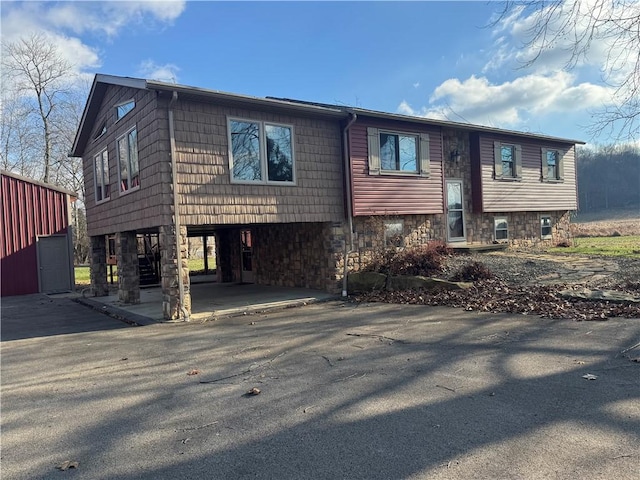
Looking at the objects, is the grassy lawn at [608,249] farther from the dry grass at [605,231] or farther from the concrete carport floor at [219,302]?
the concrete carport floor at [219,302]

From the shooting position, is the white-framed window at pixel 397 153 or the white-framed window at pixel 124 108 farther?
the white-framed window at pixel 397 153

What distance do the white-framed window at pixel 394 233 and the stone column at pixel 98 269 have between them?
914 centimetres

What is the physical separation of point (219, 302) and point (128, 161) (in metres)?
4.06

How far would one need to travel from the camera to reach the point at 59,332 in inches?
339

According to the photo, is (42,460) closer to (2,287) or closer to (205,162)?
(205,162)

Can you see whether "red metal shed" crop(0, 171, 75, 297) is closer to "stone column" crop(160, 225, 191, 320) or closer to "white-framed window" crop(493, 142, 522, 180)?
"stone column" crop(160, 225, 191, 320)

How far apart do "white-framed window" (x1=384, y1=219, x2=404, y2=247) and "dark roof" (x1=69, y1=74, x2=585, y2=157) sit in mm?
2873

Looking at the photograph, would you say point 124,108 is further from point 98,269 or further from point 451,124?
point 451,124

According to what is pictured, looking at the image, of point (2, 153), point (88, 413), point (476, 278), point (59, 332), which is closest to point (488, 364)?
point (88, 413)

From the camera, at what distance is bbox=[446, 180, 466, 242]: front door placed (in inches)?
583

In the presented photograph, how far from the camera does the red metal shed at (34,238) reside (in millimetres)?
16359

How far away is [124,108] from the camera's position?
1088 cm

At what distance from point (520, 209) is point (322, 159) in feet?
29.3

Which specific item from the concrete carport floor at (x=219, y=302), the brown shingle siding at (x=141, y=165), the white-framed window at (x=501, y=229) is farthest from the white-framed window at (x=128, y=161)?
the white-framed window at (x=501, y=229)
